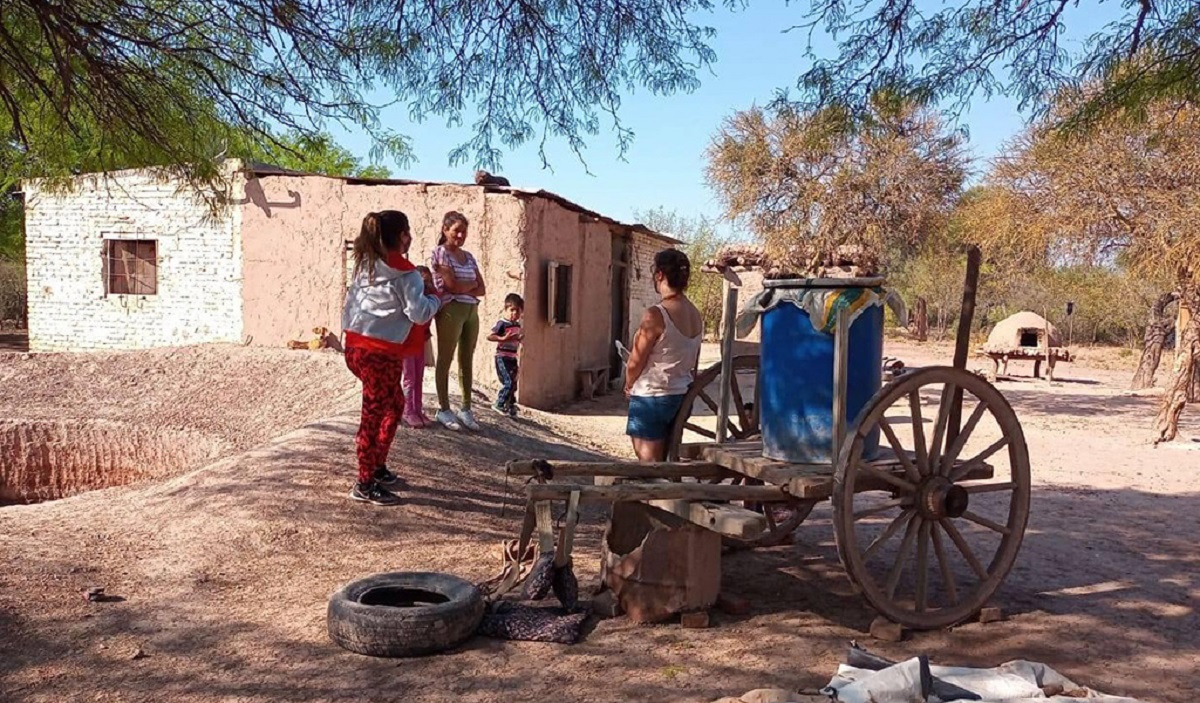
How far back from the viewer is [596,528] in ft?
19.0

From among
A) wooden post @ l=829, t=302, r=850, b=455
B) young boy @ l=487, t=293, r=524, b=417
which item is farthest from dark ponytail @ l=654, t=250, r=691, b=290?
young boy @ l=487, t=293, r=524, b=417

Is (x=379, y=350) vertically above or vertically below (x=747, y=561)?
above

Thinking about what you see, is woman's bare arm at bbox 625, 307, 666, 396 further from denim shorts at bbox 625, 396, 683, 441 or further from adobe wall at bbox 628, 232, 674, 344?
adobe wall at bbox 628, 232, 674, 344

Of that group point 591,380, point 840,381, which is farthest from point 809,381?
point 591,380

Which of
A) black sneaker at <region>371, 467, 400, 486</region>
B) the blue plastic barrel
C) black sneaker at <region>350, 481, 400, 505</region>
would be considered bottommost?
black sneaker at <region>350, 481, 400, 505</region>

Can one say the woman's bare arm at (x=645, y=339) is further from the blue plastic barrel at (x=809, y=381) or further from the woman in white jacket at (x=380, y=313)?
the woman in white jacket at (x=380, y=313)

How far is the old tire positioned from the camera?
3.49 m

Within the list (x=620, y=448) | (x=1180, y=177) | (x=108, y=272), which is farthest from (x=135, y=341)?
(x=1180, y=177)

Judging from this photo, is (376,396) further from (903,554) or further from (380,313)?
(903,554)

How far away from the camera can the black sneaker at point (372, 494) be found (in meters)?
5.54

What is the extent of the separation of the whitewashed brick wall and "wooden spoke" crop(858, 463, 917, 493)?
1146cm

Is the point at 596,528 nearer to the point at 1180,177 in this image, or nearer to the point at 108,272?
the point at 1180,177

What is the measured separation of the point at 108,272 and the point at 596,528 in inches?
465

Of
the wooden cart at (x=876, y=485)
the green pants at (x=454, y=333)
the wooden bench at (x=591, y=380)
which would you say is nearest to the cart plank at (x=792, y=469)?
the wooden cart at (x=876, y=485)
